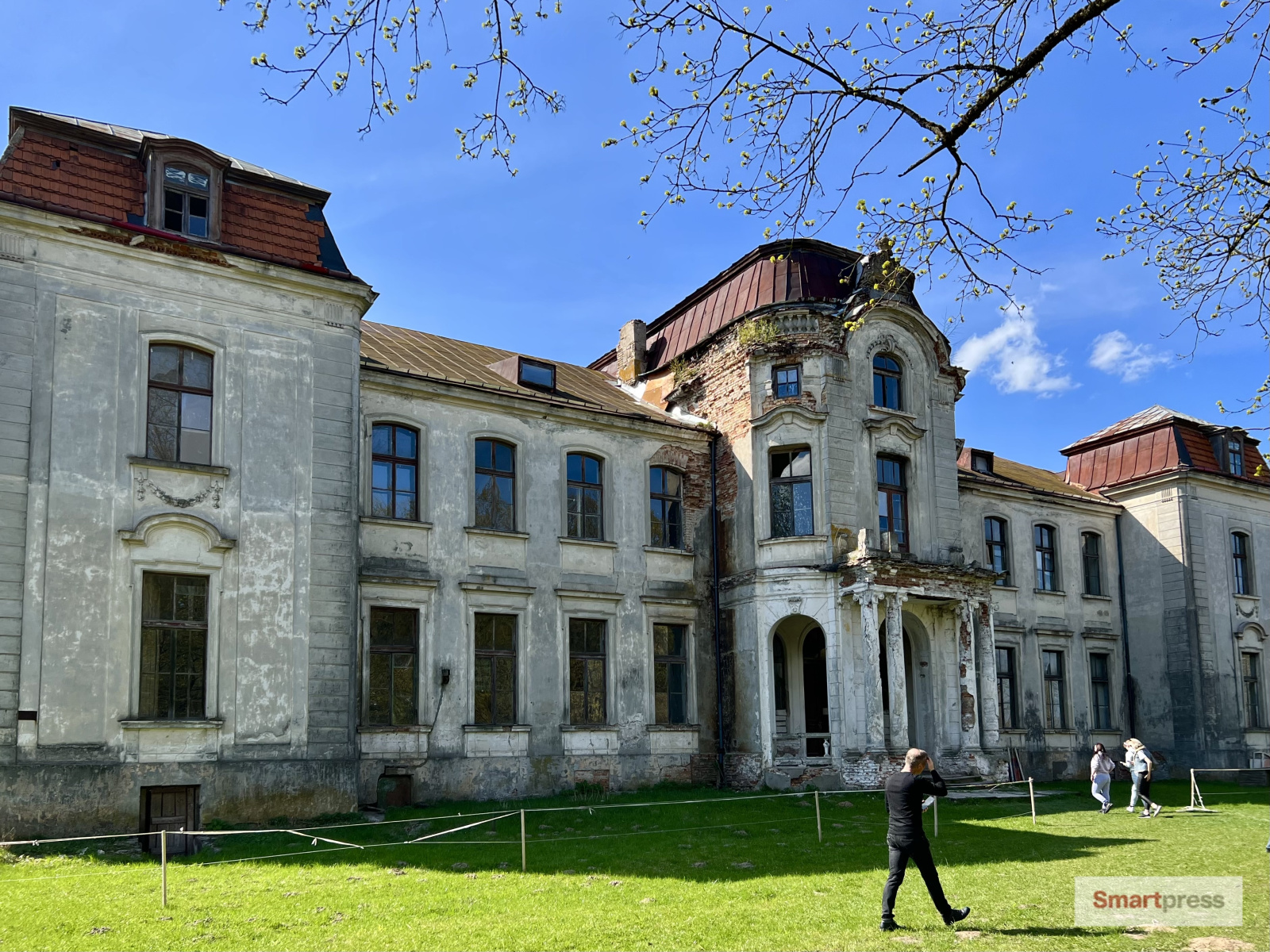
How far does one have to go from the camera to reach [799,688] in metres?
24.8

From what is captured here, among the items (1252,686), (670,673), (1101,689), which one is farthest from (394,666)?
(1252,686)

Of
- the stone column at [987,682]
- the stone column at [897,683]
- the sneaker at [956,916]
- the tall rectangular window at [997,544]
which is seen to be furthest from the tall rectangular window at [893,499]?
the sneaker at [956,916]

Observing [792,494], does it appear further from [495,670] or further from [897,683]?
[495,670]

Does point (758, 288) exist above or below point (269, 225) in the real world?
above

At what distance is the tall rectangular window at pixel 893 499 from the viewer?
25031 mm

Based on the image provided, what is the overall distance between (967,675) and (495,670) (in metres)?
10.2

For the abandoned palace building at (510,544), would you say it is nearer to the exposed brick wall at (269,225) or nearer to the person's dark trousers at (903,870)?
the exposed brick wall at (269,225)

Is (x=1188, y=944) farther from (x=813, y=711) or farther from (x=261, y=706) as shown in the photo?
(x=813, y=711)

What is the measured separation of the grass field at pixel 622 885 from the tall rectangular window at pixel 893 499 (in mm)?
7649

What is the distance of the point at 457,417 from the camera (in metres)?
22.2

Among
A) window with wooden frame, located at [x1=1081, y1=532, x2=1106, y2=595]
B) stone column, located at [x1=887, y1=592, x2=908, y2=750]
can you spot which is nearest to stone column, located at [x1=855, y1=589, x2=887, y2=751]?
stone column, located at [x1=887, y1=592, x2=908, y2=750]

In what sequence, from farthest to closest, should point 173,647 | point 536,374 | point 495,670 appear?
point 536,374 < point 495,670 < point 173,647

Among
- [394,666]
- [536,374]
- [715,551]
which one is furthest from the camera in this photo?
[715,551]

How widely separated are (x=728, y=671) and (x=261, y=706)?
10414mm
